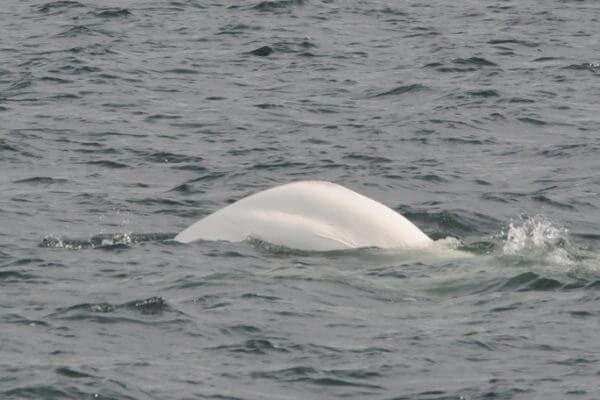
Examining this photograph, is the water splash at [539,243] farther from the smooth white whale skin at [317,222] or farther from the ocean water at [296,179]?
the smooth white whale skin at [317,222]

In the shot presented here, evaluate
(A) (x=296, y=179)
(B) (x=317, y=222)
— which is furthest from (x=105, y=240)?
(A) (x=296, y=179)

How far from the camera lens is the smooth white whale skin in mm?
16859

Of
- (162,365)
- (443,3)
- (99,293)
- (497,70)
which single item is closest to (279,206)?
(99,293)

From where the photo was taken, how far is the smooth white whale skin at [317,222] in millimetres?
16859

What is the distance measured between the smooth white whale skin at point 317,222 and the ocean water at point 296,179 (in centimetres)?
17

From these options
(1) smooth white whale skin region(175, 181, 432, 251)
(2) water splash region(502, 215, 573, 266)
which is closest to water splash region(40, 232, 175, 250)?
(1) smooth white whale skin region(175, 181, 432, 251)

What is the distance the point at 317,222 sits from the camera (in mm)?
16938

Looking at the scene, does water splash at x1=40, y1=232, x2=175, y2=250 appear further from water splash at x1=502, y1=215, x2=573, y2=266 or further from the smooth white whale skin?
water splash at x1=502, y1=215, x2=573, y2=266

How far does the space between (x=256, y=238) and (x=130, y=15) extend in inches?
833

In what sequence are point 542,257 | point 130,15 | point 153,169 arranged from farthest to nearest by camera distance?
point 130,15, point 153,169, point 542,257

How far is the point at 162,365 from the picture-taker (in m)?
13.0

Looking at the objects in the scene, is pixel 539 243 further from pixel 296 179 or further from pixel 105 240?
pixel 296 179

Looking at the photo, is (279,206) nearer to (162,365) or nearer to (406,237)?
(406,237)

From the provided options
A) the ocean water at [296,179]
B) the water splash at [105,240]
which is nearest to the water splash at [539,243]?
the ocean water at [296,179]
